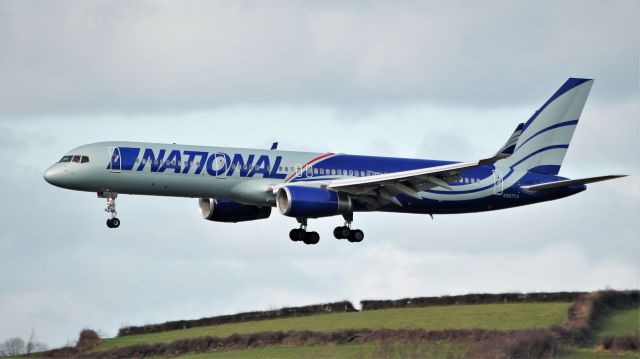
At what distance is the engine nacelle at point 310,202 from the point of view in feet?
204

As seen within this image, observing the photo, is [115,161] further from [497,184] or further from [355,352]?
[497,184]

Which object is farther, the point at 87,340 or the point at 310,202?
the point at 310,202

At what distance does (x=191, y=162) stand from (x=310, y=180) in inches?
245

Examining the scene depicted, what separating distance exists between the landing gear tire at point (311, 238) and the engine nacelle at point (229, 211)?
10.8 feet

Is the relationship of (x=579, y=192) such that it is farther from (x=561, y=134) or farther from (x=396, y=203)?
(x=396, y=203)

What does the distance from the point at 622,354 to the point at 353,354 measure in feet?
A: 30.7

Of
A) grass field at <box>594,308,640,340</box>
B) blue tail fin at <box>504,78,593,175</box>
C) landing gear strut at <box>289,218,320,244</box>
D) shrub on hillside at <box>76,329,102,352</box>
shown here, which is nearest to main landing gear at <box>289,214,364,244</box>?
landing gear strut at <box>289,218,320,244</box>

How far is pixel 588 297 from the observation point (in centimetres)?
5078

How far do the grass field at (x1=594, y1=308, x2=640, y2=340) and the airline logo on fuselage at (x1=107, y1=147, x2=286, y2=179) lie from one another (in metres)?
20.2

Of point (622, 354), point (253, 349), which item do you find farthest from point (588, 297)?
point (253, 349)

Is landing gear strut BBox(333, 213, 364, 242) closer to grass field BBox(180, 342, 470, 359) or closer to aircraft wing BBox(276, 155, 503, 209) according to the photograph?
aircraft wing BBox(276, 155, 503, 209)

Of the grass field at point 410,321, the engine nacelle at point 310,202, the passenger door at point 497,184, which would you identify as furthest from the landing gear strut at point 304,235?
the grass field at point 410,321

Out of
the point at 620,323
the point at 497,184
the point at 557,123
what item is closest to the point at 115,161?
the point at 497,184

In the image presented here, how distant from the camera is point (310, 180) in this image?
212 feet
